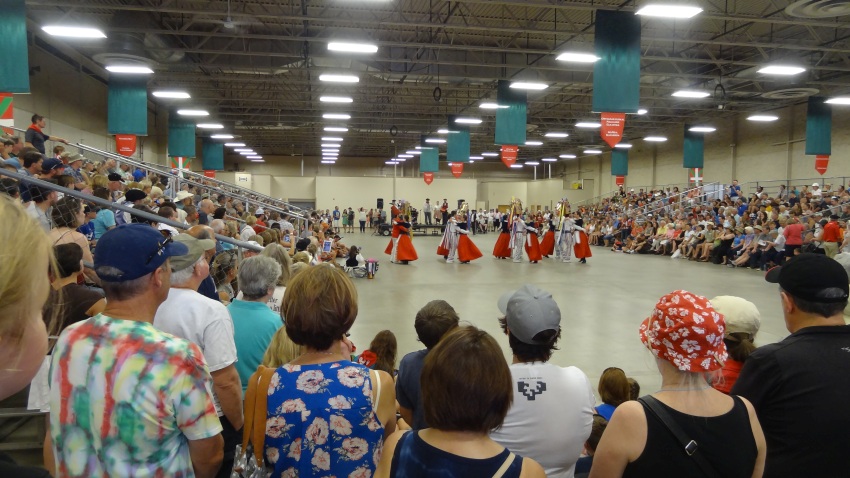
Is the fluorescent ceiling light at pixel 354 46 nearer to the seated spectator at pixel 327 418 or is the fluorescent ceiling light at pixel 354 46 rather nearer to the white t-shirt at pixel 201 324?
the white t-shirt at pixel 201 324

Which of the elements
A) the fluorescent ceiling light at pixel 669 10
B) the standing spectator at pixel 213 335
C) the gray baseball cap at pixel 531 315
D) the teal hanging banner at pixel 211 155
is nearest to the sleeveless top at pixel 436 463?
the gray baseball cap at pixel 531 315

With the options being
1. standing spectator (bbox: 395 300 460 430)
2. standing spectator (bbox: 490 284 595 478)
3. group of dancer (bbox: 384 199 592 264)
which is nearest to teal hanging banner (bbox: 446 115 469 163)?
group of dancer (bbox: 384 199 592 264)

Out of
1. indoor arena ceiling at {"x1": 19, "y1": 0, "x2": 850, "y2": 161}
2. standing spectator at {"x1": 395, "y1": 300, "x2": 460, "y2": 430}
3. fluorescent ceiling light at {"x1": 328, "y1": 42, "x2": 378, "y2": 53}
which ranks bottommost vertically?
standing spectator at {"x1": 395, "y1": 300, "x2": 460, "y2": 430}

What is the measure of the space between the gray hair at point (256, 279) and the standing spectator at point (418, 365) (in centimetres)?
81

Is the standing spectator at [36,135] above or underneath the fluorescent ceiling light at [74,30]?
underneath

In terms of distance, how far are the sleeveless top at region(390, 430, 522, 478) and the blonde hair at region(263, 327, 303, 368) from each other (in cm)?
100

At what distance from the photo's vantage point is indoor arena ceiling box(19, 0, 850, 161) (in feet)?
42.3

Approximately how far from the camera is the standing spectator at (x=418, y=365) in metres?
2.54

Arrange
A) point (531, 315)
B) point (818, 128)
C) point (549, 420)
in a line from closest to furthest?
1. point (549, 420)
2. point (531, 315)
3. point (818, 128)

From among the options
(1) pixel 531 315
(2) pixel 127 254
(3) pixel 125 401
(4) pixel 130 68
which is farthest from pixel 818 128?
(3) pixel 125 401

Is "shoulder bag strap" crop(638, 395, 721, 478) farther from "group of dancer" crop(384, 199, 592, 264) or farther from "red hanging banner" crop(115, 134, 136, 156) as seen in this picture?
"red hanging banner" crop(115, 134, 136, 156)

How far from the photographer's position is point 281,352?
2.29m

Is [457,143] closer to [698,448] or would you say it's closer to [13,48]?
[13,48]

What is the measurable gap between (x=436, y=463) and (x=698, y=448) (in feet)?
2.33
